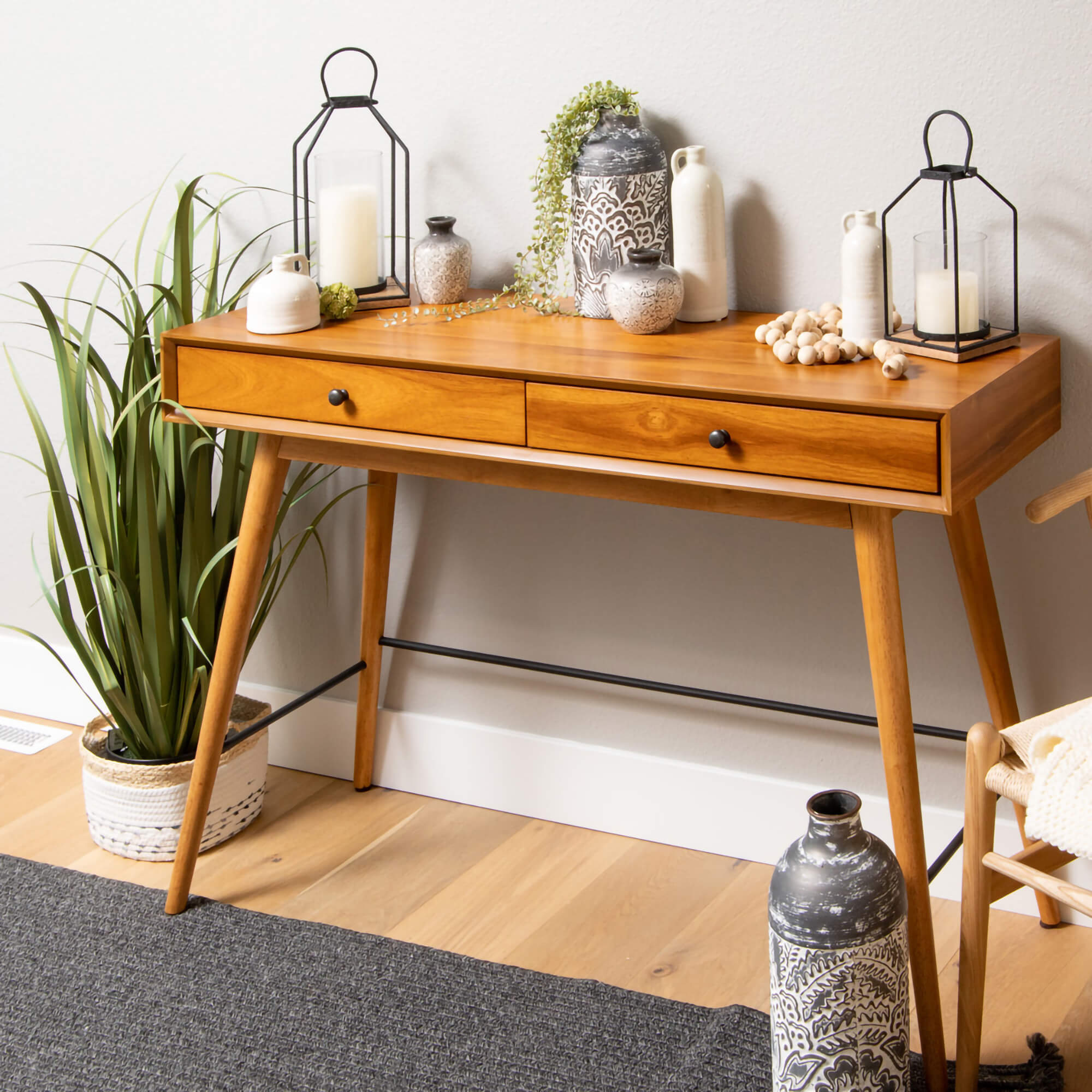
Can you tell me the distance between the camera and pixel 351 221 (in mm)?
2094

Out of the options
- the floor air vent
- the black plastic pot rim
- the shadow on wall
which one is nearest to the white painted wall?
the shadow on wall

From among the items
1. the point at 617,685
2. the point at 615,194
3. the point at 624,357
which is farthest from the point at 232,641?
the point at 615,194

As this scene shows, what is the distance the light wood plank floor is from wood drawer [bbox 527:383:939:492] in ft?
2.66

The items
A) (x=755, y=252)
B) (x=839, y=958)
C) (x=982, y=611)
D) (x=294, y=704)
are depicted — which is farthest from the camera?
(x=294, y=704)

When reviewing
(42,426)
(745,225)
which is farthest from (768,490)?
(42,426)

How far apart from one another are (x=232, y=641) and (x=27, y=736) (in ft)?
3.44

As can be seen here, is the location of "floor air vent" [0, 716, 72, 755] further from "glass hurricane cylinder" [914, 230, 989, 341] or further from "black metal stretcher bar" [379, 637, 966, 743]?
"glass hurricane cylinder" [914, 230, 989, 341]

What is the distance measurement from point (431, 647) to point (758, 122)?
3.40 feet

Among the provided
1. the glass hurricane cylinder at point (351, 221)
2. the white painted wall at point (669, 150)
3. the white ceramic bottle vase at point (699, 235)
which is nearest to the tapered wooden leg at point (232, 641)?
the glass hurricane cylinder at point (351, 221)

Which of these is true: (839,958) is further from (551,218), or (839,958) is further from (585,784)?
(551,218)

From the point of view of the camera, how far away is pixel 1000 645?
1889 mm

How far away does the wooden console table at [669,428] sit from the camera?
1.56m

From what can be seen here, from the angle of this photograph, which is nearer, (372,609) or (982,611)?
(982,611)

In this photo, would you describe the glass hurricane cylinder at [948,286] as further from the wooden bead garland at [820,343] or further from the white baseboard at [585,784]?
the white baseboard at [585,784]
